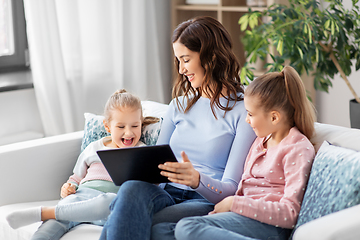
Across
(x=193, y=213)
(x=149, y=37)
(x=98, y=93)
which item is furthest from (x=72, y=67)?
(x=193, y=213)

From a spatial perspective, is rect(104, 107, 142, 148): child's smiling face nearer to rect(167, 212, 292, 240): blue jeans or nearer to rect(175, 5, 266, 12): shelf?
rect(167, 212, 292, 240): blue jeans

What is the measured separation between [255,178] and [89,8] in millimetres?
1801

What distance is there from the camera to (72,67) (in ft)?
8.83

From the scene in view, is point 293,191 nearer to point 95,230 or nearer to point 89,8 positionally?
point 95,230

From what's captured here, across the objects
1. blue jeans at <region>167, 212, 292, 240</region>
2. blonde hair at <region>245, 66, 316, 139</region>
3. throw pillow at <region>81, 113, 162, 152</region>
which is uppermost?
blonde hair at <region>245, 66, 316, 139</region>

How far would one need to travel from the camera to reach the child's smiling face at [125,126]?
5.60 ft

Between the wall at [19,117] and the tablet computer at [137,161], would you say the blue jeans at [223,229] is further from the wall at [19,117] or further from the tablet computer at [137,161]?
the wall at [19,117]

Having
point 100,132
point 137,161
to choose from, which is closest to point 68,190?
point 100,132

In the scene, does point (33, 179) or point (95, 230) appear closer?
point (95, 230)

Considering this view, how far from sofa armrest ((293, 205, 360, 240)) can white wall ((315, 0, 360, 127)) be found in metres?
1.78

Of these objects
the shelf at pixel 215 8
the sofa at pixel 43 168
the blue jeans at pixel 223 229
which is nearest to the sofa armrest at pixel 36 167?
the sofa at pixel 43 168

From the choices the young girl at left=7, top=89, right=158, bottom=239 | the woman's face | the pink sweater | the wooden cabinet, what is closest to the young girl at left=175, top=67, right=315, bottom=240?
the pink sweater

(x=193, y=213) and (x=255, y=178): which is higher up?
(x=255, y=178)

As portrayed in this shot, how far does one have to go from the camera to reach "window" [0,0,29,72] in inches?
100.0
